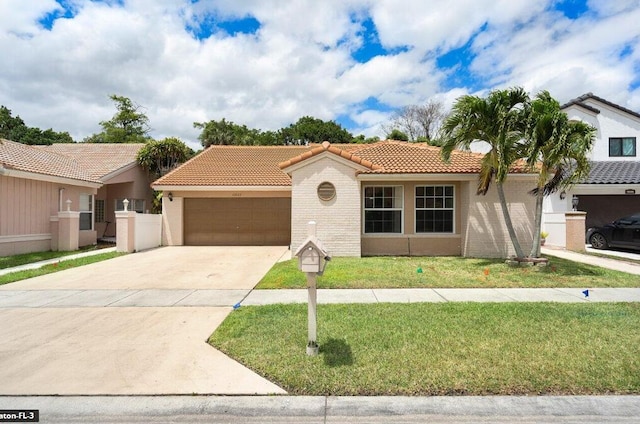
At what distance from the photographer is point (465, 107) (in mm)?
10234

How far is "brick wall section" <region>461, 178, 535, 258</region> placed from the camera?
40.7 feet

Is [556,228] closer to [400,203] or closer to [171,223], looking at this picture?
[400,203]

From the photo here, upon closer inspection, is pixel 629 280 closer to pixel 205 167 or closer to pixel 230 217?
pixel 230 217

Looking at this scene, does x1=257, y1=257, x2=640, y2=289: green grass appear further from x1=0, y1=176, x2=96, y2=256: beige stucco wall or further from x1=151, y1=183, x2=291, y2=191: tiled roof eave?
x1=0, y1=176, x2=96, y2=256: beige stucco wall

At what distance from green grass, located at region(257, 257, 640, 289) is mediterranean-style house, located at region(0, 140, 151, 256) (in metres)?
10.5

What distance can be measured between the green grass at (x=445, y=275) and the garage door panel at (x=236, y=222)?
592 centimetres

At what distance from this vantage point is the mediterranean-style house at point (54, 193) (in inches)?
516

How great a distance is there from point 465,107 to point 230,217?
38.1ft

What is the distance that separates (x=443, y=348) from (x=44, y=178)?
53.5 feet

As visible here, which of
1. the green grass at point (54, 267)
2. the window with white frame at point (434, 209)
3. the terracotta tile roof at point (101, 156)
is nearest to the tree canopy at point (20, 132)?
the terracotta tile roof at point (101, 156)

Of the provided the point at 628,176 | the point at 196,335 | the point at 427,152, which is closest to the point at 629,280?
the point at 427,152

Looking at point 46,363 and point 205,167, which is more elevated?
point 205,167

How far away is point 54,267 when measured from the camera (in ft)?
35.6

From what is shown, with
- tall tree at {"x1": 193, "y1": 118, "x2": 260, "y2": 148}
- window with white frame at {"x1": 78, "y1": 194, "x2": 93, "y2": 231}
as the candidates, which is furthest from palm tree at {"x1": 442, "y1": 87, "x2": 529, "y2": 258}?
tall tree at {"x1": 193, "y1": 118, "x2": 260, "y2": 148}
